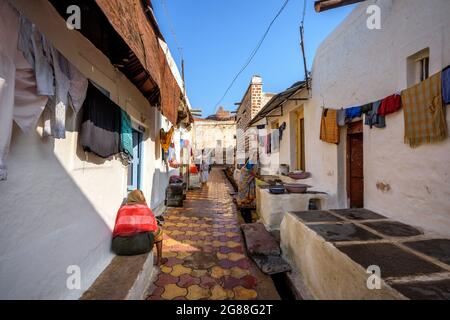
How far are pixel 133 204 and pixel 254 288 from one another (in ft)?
7.90

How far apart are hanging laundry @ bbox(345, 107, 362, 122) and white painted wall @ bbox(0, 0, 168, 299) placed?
172 inches

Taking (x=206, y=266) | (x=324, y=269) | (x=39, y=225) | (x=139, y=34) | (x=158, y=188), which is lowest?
(x=206, y=266)

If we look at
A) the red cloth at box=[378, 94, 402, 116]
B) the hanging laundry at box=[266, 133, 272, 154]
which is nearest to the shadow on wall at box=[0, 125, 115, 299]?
the red cloth at box=[378, 94, 402, 116]

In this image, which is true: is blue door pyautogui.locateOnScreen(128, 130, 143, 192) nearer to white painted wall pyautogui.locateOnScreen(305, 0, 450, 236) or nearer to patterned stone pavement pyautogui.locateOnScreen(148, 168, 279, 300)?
patterned stone pavement pyautogui.locateOnScreen(148, 168, 279, 300)

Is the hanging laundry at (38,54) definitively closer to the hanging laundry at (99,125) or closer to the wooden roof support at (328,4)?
the hanging laundry at (99,125)

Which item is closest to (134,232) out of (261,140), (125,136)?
(125,136)

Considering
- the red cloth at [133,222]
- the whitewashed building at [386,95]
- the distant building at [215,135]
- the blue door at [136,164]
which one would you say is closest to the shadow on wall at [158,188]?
the blue door at [136,164]

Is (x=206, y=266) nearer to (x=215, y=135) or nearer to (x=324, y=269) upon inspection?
(x=324, y=269)

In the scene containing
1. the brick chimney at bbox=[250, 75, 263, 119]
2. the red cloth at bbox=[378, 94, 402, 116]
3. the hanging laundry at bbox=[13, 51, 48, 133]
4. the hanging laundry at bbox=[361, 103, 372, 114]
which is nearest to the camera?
the hanging laundry at bbox=[13, 51, 48, 133]

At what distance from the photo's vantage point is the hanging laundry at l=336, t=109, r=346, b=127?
455cm

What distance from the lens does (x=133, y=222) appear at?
3457mm

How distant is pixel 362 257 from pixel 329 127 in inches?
137
